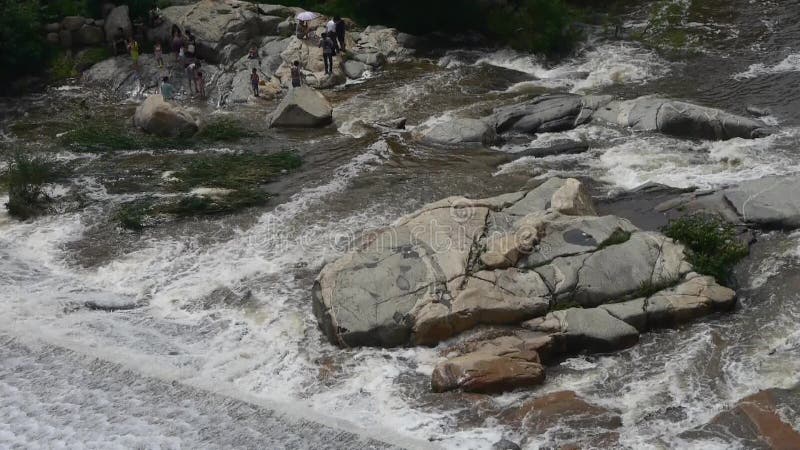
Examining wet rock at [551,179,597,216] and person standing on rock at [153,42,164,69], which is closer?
wet rock at [551,179,597,216]

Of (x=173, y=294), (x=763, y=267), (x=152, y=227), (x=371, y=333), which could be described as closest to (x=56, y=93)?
(x=152, y=227)

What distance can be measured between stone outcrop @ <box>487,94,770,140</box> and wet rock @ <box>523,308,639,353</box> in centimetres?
992

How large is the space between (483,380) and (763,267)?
22.0 ft

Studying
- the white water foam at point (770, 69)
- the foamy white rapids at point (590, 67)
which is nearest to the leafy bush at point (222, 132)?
the foamy white rapids at point (590, 67)

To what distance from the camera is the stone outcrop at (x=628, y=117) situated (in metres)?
21.6

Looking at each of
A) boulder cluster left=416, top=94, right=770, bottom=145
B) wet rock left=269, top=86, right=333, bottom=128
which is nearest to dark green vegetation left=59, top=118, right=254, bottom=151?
wet rock left=269, top=86, right=333, bottom=128

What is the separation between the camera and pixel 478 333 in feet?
47.0

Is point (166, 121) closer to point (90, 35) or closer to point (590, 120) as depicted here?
point (90, 35)

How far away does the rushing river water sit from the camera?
12.3 m

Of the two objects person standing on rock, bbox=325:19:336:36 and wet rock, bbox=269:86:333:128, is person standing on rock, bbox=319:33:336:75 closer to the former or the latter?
person standing on rock, bbox=325:19:336:36

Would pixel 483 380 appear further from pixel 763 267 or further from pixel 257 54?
pixel 257 54

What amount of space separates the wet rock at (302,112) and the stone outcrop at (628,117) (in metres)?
5.47

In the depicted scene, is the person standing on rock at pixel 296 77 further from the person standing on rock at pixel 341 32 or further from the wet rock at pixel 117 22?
Answer: the wet rock at pixel 117 22

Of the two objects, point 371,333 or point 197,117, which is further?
point 197,117
